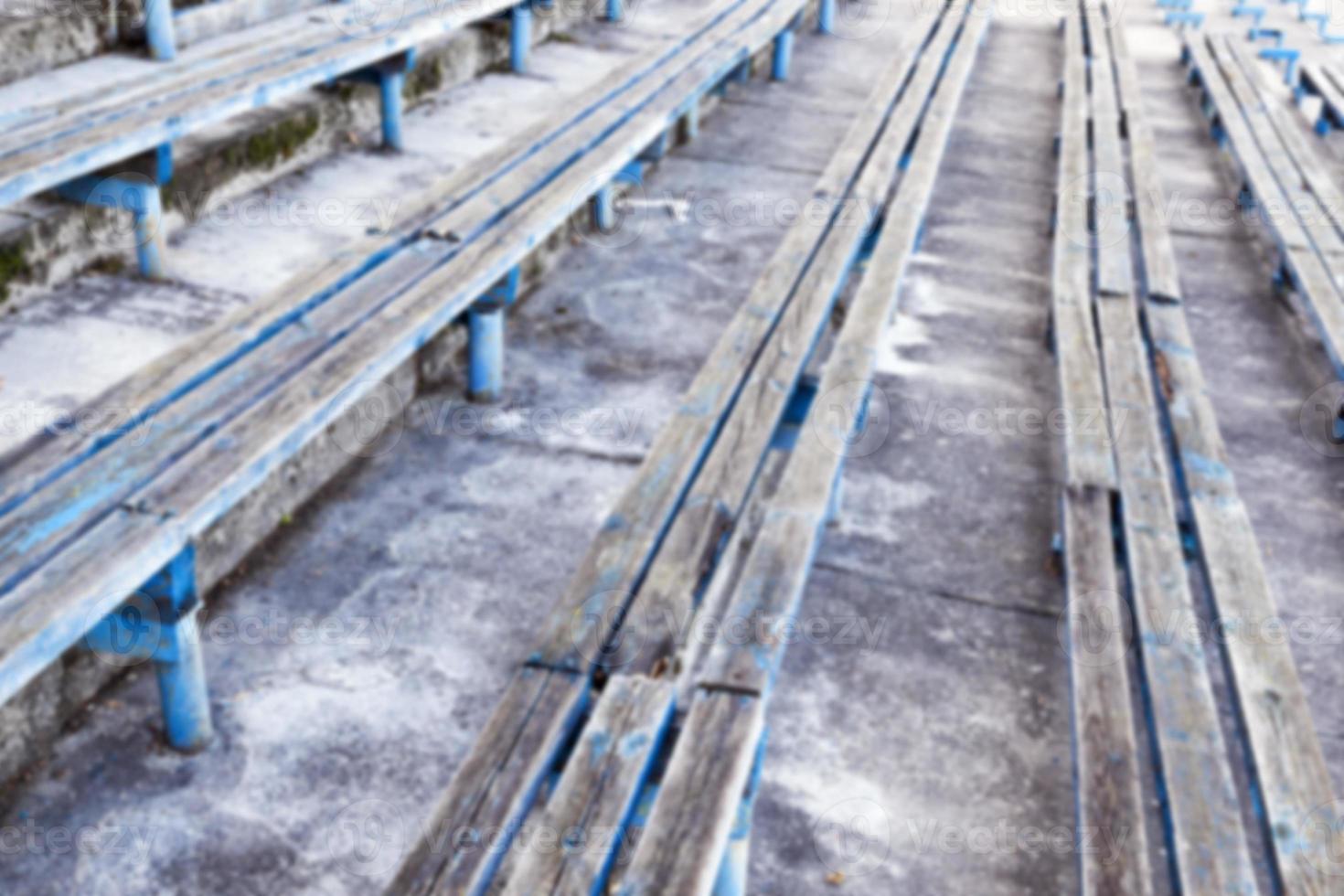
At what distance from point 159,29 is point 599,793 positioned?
11.2 ft

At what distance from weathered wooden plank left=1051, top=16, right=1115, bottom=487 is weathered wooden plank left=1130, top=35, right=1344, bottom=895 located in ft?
0.77

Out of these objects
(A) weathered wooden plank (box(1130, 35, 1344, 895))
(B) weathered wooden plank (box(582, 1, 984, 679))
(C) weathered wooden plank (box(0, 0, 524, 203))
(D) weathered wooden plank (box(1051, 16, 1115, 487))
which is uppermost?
(C) weathered wooden plank (box(0, 0, 524, 203))

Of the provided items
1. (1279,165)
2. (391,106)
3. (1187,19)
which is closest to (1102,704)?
(391,106)

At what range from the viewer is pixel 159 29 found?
4.45 metres

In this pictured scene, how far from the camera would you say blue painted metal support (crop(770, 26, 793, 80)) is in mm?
7645

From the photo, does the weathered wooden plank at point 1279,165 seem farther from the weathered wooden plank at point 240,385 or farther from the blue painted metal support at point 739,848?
the blue painted metal support at point 739,848

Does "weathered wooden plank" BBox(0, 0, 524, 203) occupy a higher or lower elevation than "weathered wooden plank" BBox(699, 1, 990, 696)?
higher

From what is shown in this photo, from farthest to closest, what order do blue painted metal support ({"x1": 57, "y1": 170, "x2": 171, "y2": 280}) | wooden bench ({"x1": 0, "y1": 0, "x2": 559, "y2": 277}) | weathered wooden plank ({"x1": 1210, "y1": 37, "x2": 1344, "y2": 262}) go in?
weathered wooden plank ({"x1": 1210, "y1": 37, "x2": 1344, "y2": 262}) < blue painted metal support ({"x1": 57, "y1": 170, "x2": 171, "y2": 280}) < wooden bench ({"x1": 0, "y1": 0, "x2": 559, "y2": 277})

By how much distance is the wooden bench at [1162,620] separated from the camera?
7.94 ft

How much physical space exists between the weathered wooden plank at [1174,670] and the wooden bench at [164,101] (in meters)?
2.50

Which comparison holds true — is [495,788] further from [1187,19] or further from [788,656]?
[1187,19]

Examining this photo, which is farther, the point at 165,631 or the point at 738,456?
the point at 738,456

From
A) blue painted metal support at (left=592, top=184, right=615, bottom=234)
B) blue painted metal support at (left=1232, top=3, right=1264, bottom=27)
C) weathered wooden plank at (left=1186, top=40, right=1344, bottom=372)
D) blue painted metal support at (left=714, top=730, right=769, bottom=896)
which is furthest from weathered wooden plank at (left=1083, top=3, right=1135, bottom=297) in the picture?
blue painted metal support at (left=1232, top=3, right=1264, bottom=27)

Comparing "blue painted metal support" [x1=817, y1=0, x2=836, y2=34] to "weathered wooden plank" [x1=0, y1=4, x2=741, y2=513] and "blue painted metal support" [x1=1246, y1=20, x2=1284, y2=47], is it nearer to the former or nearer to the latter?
"blue painted metal support" [x1=1246, y1=20, x2=1284, y2=47]
